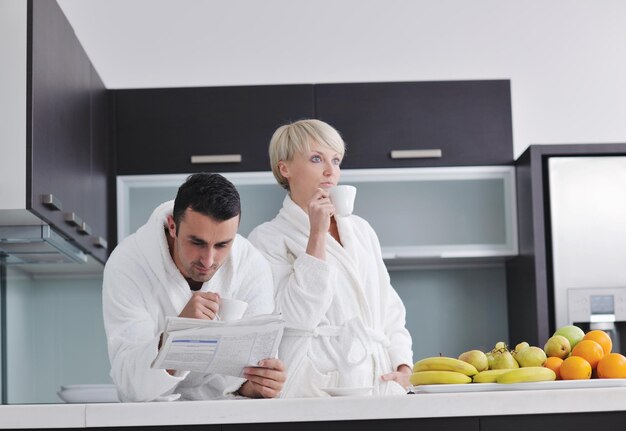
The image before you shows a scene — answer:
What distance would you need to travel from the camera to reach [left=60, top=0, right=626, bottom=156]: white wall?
4.87m

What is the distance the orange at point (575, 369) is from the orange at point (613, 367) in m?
0.03

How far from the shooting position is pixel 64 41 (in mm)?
3723

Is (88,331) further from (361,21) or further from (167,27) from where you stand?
(361,21)

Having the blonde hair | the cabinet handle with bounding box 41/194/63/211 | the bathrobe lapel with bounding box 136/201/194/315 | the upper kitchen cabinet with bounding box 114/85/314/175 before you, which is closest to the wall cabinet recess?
the upper kitchen cabinet with bounding box 114/85/314/175

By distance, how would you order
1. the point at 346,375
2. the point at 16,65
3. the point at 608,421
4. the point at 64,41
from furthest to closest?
1. the point at 64,41
2. the point at 16,65
3. the point at 346,375
4. the point at 608,421

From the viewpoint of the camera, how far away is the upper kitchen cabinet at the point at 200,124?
14.6ft

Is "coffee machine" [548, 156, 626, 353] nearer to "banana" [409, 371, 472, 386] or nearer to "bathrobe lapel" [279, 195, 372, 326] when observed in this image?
"bathrobe lapel" [279, 195, 372, 326]

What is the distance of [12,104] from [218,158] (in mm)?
1276

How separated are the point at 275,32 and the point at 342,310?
84.2 inches

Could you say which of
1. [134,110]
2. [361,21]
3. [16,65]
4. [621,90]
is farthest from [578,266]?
[16,65]

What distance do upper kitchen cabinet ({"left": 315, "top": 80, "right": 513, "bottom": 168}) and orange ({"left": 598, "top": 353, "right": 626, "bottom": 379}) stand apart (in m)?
2.36

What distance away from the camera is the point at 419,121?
450 cm

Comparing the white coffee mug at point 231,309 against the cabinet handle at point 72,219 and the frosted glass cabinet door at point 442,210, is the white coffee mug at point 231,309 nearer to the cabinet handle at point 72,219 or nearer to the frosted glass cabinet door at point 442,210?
the cabinet handle at point 72,219

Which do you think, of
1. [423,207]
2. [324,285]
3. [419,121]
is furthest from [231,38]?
[324,285]
